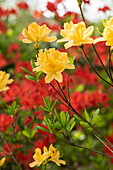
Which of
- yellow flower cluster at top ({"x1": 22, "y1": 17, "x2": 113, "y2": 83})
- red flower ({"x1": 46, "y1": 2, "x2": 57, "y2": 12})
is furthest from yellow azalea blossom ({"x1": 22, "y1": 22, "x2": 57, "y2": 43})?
red flower ({"x1": 46, "y1": 2, "x2": 57, "y2": 12})

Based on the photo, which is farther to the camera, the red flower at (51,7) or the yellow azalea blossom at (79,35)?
the red flower at (51,7)

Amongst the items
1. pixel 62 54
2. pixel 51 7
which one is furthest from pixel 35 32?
pixel 51 7

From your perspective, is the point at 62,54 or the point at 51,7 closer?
the point at 62,54

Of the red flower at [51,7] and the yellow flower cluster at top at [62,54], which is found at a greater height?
the red flower at [51,7]

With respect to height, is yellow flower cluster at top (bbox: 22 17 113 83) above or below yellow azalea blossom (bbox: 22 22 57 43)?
below

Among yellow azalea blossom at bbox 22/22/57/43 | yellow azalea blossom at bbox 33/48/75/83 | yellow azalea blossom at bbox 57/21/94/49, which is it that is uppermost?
yellow azalea blossom at bbox 22/22/57/43

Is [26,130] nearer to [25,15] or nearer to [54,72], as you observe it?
[54,72]

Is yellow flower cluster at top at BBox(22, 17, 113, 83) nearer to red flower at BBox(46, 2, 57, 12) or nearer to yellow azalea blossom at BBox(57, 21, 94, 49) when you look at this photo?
yellow azalea blossom at BBox(57, 21, 94, 49)

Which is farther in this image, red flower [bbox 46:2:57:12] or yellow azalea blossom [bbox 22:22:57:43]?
red flower [bbox 46:2:57:12]

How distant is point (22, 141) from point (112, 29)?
2.99 ft

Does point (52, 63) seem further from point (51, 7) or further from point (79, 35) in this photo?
point (51, 7)

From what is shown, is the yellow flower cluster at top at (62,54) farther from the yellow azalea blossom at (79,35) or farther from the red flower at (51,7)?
the red flower at (51,7)

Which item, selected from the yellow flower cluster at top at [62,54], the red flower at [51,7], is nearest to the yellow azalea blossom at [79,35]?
the yellow flower cluster at top at [62,54]

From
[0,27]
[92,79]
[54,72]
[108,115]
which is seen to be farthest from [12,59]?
[54,72]
